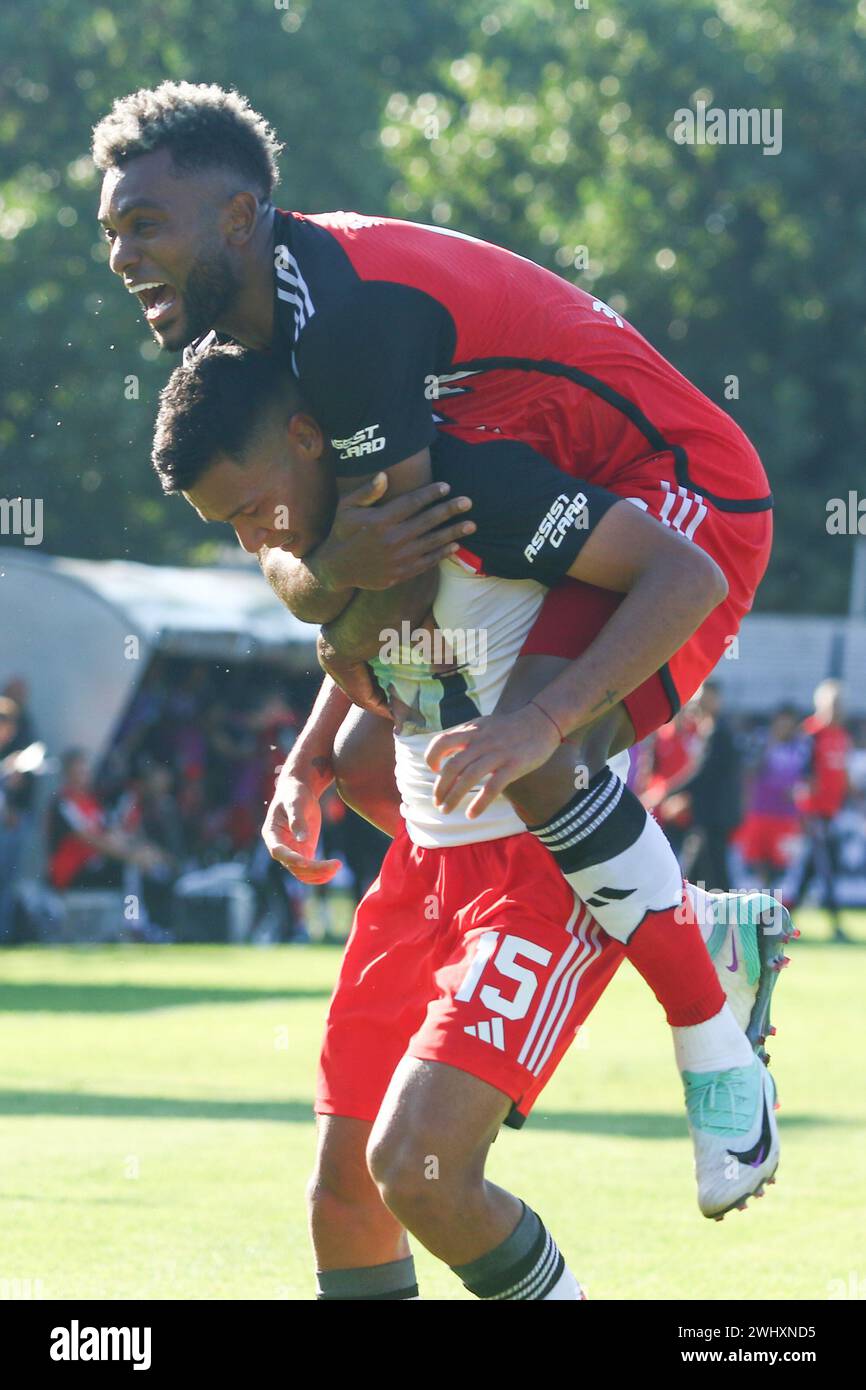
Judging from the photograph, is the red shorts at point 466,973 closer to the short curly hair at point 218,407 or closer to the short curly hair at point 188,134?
the short curly hair at point 218,407

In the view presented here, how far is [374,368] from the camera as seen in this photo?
3.87 meters

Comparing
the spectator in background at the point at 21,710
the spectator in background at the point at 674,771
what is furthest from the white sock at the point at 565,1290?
the spectator in background at the point at 674,771

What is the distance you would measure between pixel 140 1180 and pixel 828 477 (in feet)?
110

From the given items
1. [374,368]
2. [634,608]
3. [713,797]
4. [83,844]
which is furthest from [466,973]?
[713,797]

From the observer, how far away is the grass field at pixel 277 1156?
19.7 ft

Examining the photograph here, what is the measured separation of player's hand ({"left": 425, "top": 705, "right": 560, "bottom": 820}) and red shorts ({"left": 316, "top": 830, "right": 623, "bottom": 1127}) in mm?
440

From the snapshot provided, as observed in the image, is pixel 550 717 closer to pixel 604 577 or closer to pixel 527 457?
pixel 604 577

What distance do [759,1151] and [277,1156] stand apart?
163 inches

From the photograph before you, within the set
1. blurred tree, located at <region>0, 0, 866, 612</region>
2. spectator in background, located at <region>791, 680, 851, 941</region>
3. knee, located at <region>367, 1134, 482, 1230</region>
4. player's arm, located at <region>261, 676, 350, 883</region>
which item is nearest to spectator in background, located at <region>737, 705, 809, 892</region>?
spectator in background, located at <region>791, 680, 851, 941</region>

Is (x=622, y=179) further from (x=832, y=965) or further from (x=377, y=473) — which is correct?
(x=377, y=473)

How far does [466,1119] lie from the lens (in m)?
3.96

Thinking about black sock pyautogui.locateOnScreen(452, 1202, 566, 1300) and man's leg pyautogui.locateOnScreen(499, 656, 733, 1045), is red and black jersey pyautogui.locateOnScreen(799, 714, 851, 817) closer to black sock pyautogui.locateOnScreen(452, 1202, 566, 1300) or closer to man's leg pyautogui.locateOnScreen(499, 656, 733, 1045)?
man's leg pyautogui.locateOnScreen(499, 656, 733, 1045)

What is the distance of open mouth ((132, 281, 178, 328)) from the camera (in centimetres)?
402
